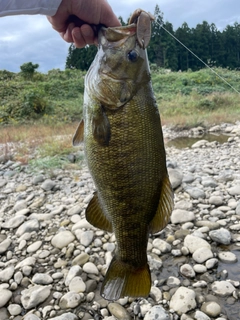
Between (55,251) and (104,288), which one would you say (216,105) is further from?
(104,288)

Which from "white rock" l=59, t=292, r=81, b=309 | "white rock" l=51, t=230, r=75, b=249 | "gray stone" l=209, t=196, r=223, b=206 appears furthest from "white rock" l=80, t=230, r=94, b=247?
"gray stone" l=209, t=196, r=223, b=206

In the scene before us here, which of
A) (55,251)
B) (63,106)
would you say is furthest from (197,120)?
(55,251)

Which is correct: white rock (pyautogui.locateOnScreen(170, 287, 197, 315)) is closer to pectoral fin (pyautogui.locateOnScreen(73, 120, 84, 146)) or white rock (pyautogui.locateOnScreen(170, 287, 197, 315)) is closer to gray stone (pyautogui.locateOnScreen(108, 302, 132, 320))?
gray stone (pyautogui.locateOnScreen(108, 302, 132, 320))

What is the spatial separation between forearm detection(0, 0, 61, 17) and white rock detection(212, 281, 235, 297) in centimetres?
310

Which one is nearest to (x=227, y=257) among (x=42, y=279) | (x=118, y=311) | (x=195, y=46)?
(x=118, y=311)

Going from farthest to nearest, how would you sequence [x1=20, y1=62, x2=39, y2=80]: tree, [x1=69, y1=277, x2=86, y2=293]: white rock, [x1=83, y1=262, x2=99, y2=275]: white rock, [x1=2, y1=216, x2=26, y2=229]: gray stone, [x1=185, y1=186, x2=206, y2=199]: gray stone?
[x1=20, y1=62, x2=39, y2=80]: tree
[x1=185, y1=186, x2=206, y2=199]: gray stone
[x1=2, y1=216, x2=26, y2=229]: gray stone
[x1=83, y1=262, x2=99, y2=275]: white rock
[x1=69, y1=277, x2=86, y2=293]: white rock

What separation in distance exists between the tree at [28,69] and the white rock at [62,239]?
23.5 m

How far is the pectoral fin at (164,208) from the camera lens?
6.47 ft

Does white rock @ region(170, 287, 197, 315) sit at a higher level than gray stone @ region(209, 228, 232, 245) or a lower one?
lower

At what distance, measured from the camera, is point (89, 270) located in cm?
371

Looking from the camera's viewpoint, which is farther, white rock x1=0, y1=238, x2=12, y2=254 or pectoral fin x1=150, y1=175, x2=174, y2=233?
white rock x1=0, y1=238, x2=12, y2=254

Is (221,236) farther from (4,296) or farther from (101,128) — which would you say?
(101,128)

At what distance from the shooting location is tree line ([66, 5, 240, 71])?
45219 millimetres

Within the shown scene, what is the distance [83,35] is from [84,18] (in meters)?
0.13
